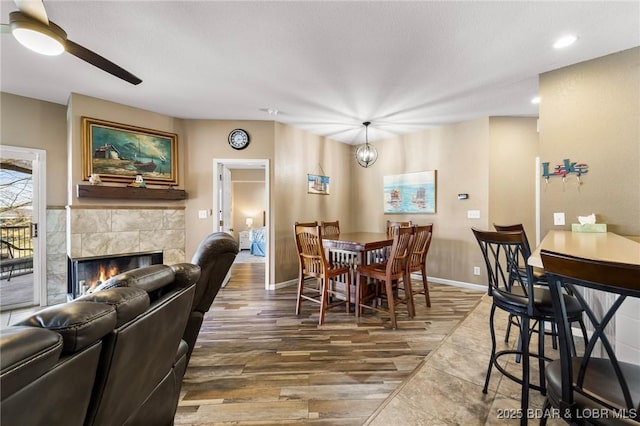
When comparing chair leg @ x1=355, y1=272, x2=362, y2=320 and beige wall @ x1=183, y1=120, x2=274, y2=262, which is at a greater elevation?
beige wall @ x1=183, y1=120, x2=274, y2=262

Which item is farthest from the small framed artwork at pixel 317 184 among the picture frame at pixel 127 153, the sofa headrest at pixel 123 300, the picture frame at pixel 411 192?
the sofa headrest at pixel 123 300

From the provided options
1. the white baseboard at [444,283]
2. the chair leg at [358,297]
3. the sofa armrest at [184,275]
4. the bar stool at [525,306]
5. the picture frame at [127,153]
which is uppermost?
the picture frame at [127,153]

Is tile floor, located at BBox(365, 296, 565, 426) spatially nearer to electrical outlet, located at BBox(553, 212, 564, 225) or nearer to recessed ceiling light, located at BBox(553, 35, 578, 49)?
electrical outlet, located at BBox(553, 212, 564, 225)

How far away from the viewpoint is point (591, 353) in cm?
83

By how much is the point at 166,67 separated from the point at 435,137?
397cm

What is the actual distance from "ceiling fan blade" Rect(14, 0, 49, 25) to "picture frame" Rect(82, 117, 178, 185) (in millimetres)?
2357

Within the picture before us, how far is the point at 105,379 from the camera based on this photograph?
0.81 m

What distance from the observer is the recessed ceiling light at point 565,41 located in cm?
214

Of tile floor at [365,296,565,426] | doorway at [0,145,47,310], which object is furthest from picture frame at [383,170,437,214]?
doorway at [0,145,47,310]

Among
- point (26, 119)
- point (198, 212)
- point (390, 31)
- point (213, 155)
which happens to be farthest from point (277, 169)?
point (26, 119)

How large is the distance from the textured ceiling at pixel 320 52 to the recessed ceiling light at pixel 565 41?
0.05m

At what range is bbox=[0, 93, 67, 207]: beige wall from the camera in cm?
322

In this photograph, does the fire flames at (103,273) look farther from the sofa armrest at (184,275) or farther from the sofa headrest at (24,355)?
the sofa headrest at (24,355)

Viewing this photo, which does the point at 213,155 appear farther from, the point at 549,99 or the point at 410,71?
the point at 549,99
